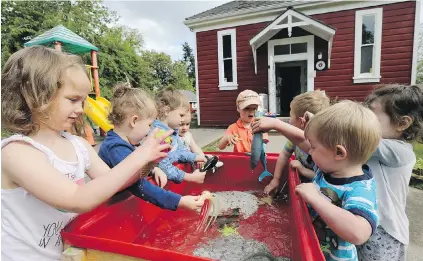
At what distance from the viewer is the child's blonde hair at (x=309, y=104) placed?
1.88m

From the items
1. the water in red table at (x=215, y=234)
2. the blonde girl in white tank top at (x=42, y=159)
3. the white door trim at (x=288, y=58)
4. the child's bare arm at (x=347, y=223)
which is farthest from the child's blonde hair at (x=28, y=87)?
the white door trim at (x=288, y=58)

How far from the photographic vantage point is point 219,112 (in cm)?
954

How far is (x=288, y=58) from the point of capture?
27.5 feet

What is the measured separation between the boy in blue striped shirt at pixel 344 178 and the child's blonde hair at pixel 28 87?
988mm

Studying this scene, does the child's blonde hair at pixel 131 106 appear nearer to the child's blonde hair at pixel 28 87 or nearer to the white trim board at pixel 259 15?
the child's blonde hair at pixel 28 87

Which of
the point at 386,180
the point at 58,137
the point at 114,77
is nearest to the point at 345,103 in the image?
the point at 386,180

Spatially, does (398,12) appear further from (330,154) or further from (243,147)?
A: (330,154)

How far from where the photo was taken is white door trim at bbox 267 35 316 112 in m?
8.06

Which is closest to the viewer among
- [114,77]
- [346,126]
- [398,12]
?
[346,126]

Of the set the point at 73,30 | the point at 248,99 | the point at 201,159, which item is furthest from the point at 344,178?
the point at 73,30

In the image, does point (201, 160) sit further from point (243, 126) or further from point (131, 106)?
point (131, 106)

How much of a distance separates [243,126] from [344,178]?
1819mm

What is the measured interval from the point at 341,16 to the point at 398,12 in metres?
1.40

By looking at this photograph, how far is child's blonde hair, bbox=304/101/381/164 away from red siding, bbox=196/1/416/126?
784cm
